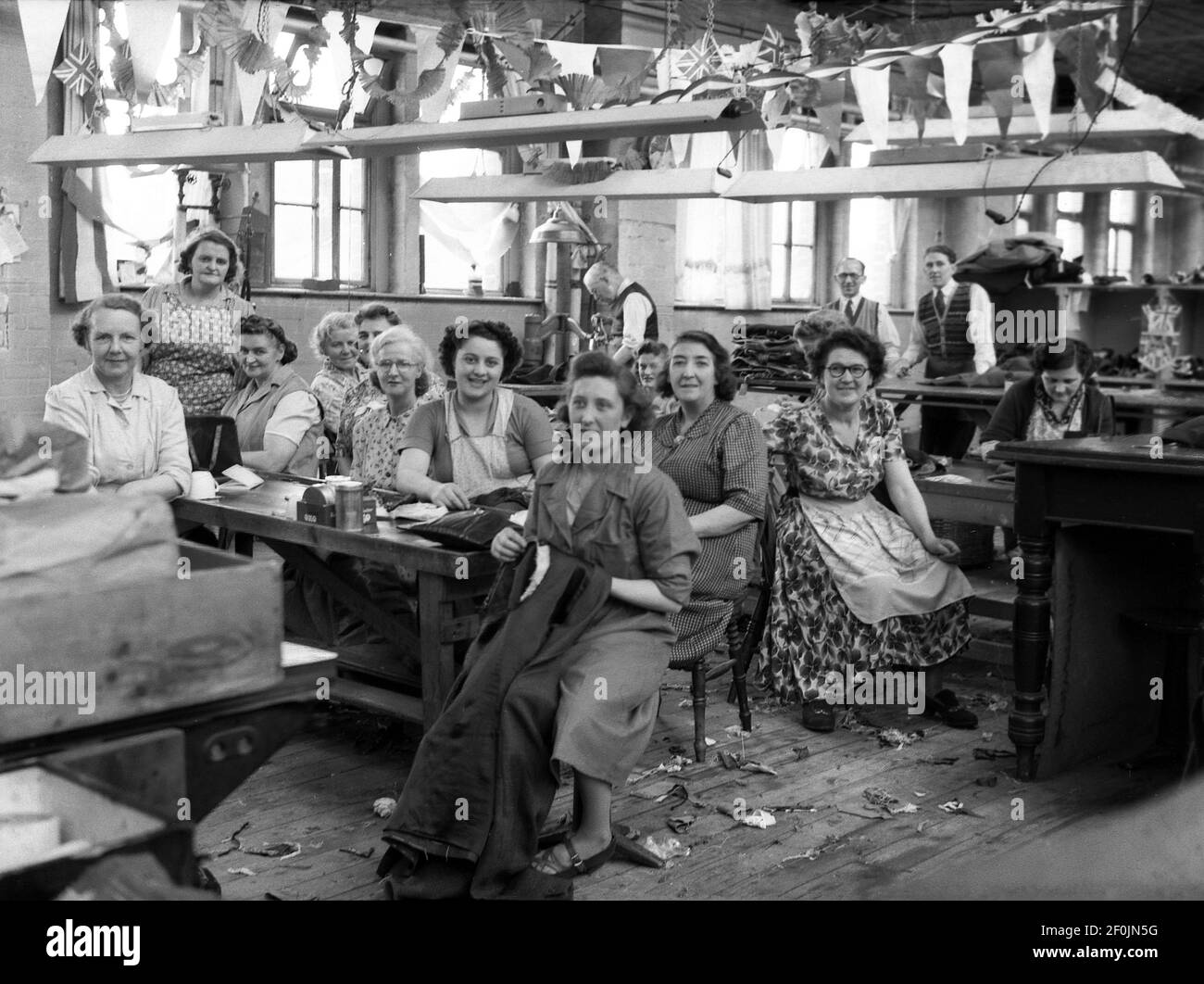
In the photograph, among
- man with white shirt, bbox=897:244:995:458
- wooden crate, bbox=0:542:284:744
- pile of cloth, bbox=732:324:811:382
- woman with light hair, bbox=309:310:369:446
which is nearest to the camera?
wooden crate, bbox=0:542:284:744

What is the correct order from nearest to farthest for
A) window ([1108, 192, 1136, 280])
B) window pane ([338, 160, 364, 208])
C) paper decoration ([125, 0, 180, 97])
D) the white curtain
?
paper decoration ([125, 0, 180, 97]) → window pane ([338, 160, 364, 208]) → the white curtain → window ([1108, 192, 1136, 280])

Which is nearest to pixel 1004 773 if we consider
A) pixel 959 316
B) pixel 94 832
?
pixel 94 832

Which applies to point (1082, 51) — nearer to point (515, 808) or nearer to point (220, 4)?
point (220, 4)

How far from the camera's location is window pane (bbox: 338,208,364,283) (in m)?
10.5

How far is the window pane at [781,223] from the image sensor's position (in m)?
14.5

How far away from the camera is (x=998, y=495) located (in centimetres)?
505

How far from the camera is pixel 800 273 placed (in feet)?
49.1

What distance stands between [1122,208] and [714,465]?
1708 cm

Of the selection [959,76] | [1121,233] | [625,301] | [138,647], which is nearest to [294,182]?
[625,301]

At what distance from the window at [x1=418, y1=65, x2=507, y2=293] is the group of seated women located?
3.61 metres

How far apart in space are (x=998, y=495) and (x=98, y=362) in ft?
10.2

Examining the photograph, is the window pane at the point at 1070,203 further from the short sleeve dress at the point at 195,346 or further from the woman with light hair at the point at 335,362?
the short sleeve dress at the point at 195,346

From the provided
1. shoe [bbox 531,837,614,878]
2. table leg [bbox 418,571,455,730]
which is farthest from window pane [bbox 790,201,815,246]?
shoe [bbox 531,837,614,878]

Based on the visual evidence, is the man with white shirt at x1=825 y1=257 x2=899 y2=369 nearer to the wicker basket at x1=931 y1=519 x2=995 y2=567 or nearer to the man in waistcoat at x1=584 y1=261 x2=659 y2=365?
the man in waistcoat at x1=584 y1=261 x2=659 y2=365
